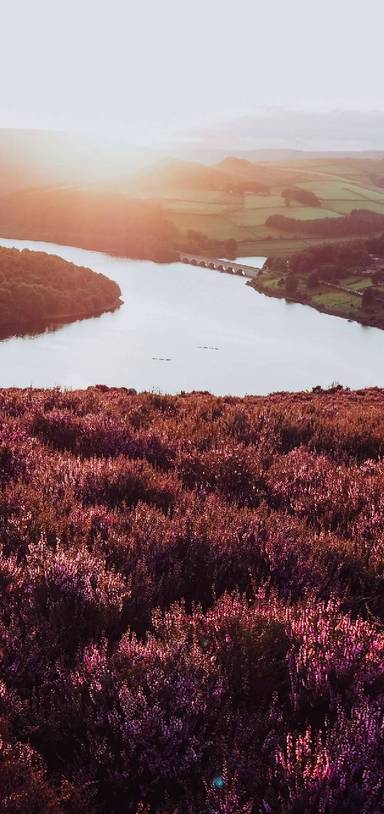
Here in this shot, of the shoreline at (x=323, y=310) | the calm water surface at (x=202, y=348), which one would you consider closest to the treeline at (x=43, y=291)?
the calm water surface at (x=202, y=348)

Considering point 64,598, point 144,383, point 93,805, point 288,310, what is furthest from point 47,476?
point 288,310

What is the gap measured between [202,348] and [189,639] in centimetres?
10816

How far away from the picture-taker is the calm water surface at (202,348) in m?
94.3

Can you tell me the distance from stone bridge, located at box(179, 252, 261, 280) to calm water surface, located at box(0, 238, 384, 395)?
707 inches

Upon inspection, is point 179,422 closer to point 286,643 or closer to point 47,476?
point 47,476

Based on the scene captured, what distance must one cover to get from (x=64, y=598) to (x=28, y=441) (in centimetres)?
361

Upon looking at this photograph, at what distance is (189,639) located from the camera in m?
3.21

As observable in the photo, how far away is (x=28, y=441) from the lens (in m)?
6.88


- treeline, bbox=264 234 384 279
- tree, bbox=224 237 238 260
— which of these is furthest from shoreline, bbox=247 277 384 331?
tree, bbox=224 237 238 260

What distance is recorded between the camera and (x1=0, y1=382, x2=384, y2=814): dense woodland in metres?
2.32

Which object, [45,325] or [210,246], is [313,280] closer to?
[210,246]

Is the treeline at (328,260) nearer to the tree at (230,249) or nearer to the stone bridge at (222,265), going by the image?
the stone bridge at (222,265)

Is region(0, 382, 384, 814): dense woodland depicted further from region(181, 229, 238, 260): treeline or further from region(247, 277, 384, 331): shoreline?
region(181, 229, 238, 260): treeline

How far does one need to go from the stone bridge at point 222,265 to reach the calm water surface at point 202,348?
58.9 feet
